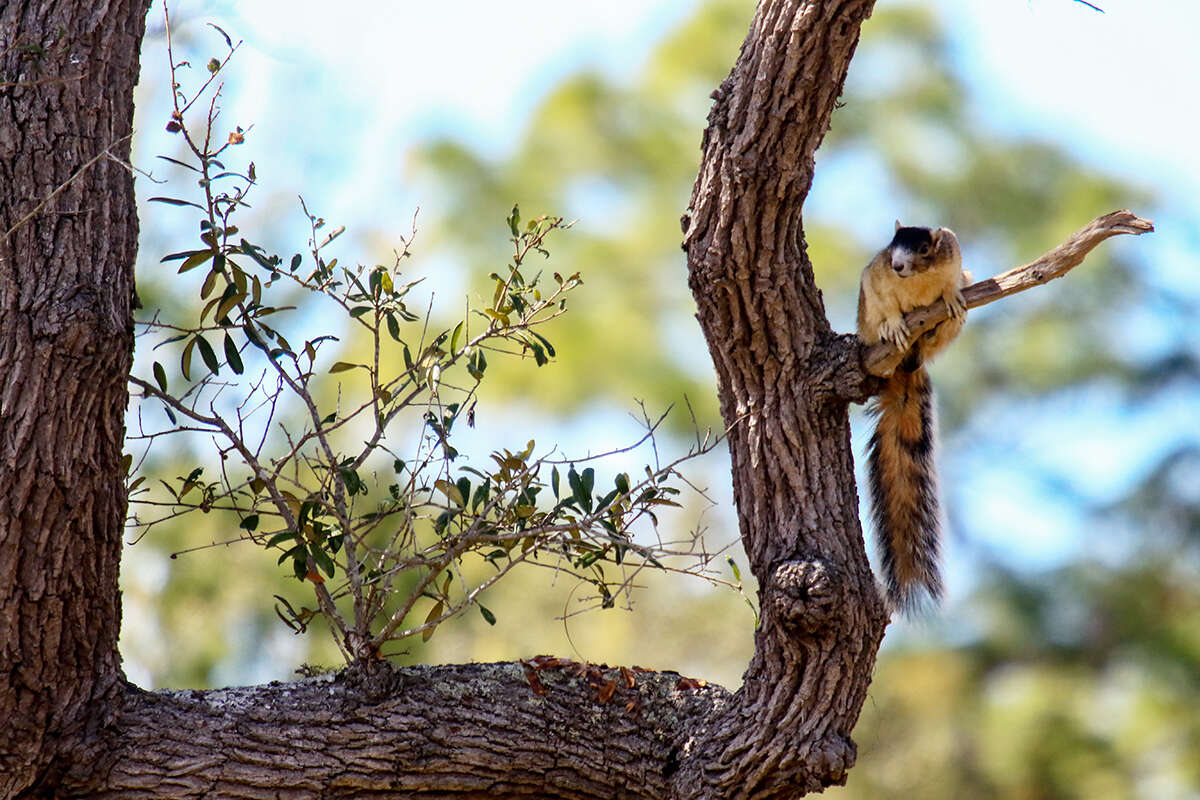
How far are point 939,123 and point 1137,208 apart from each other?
2.78 meters

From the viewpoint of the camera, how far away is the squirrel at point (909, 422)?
312 centimetres

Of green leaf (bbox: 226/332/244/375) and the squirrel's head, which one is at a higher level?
the squirrel's head

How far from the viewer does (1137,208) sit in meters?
10.8

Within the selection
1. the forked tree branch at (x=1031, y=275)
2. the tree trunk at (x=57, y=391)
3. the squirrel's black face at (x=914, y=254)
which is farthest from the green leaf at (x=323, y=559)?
the squirrel's black face at (x=914, y=254)

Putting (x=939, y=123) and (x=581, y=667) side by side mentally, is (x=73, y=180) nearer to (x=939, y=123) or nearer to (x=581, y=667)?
(x=581, y=667)

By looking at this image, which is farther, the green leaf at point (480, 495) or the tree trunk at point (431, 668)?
the green leaf at point (480, 495)

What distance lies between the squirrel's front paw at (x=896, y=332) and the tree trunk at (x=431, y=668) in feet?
0.45

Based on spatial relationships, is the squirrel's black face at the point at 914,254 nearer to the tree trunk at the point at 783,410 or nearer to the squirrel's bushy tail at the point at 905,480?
the squirrel's bushy tail at the point at 905,480

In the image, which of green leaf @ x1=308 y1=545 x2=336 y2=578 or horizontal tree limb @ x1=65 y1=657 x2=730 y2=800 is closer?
horizontal tree limb @ x1=65 y1=657 x2=730 y2=800

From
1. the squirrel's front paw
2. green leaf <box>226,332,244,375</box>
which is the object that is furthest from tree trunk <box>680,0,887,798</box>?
green leaf <box>226,332,244,375</box>

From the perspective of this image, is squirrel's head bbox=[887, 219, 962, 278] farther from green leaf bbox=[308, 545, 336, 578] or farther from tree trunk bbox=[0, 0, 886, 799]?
green leaf bbox=[308, 545, 336, 578]

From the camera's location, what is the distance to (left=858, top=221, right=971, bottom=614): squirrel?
312 centimetres

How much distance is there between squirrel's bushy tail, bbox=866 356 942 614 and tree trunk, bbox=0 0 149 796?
1717 mm

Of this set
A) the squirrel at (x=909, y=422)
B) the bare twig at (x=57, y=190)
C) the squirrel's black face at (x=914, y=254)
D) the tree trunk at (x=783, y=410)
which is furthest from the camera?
the squirrel's black face at (x=914, y=254)
